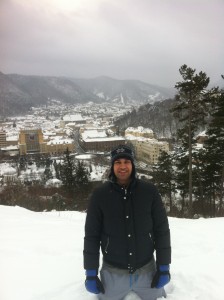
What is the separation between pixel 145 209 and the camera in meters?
2.58

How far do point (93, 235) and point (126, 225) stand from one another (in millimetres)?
290

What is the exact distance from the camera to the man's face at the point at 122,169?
8.35 ft

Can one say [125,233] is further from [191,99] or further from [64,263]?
[191,99]

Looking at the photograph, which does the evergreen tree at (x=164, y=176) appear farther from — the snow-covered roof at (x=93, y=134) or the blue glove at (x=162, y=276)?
the snow-covered roof at (x=93, y=134)

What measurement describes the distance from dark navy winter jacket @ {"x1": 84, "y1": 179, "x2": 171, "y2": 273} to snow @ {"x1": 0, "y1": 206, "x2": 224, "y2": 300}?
1.58 feet

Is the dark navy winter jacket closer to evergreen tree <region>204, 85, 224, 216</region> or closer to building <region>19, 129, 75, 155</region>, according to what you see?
evergreen tree <region>204, 85, 224, 216</region>

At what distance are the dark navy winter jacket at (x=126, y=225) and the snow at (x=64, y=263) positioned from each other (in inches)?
19.0

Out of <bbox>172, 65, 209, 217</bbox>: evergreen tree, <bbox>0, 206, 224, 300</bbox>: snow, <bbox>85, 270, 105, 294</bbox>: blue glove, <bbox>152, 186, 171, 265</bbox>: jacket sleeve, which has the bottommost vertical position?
<bbox>0, 206, 224, 300</bbox>: snow

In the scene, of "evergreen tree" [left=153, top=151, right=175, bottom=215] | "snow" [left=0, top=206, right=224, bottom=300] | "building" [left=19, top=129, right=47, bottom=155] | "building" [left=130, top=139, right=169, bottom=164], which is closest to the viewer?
"snow" [left=0, top=206, right=224, bottom=300]

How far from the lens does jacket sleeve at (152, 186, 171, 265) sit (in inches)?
101

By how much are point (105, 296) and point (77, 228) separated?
2.92m

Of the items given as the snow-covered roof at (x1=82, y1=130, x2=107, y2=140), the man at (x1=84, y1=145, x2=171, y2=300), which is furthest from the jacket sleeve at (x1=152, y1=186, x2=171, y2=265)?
the snow-covered roof at (x1=82, y1=130, x2=107, y2=140)

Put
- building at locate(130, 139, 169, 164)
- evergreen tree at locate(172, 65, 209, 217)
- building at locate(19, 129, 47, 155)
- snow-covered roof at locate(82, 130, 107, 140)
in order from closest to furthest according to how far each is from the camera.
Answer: evergreen tree at locate(172, 65, 209, 217), building at locate(130, 139, 169, 164), building at locate(19, 129, 47, 155), snow-covered roof at locate(82, 130, 107, 140)

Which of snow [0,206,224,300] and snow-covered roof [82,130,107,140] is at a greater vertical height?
snow [0,206,224,300]
